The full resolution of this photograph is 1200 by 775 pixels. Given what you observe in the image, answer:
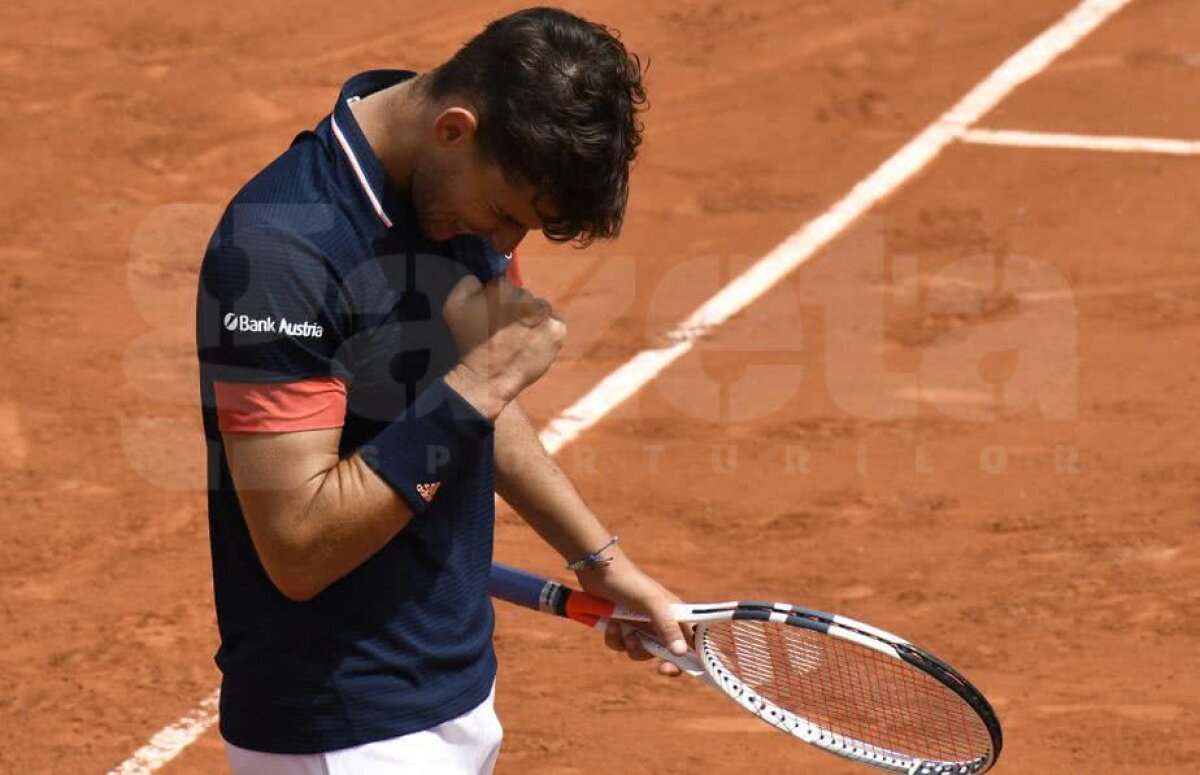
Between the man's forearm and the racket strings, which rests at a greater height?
the man's forearm

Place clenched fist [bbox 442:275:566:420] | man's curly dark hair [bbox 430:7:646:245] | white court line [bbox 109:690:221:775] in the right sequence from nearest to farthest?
man's curly dark hair [bbox 430:7:646:245]
clenched fist [bbox 442:275:566:420]
white court line [bbox 109:690:221:775]

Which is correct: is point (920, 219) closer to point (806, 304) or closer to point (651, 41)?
point (806, 304)

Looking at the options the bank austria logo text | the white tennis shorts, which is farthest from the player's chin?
the white tennis shorts

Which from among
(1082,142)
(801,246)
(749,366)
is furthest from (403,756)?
(1082,142)

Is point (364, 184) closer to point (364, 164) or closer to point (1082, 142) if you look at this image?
point (364, 164)

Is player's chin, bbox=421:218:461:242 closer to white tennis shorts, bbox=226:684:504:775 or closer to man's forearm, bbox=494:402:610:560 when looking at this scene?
man's forearm, bbox=494:402:610:560

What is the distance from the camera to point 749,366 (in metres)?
8.65

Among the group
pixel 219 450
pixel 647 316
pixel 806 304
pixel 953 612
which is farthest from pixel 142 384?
pixel 219 450

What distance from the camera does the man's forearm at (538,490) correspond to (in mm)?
3764

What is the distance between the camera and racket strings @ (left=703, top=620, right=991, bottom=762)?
169 inches

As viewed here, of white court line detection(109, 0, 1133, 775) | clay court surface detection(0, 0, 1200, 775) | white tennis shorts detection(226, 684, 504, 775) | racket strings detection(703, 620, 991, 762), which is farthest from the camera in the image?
white court line detection(109, 0, 1133, 775)

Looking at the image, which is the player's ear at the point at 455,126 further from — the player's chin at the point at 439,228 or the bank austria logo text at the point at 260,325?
the bank austria logo text at the point at 260,325

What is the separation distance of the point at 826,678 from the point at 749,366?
164 inches

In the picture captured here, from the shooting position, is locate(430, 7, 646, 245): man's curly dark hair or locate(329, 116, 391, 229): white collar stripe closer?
locate(430, 7, 646, 245): man's curly dark hair
